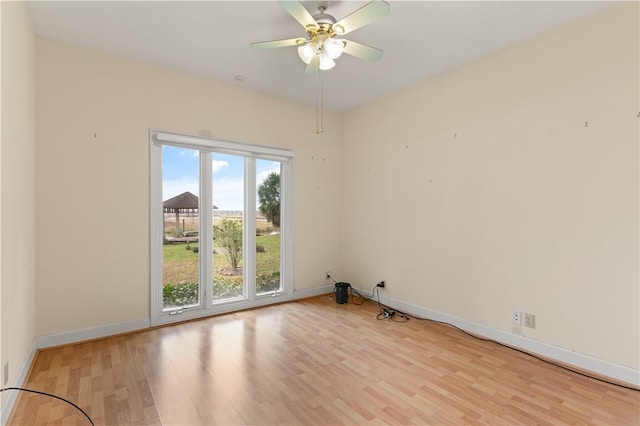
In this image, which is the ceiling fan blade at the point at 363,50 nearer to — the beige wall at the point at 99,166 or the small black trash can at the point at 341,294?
the beige wall at the point at 99,166

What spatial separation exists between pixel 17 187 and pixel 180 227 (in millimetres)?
1503

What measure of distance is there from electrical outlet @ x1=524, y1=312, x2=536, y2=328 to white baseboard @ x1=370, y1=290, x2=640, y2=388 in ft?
0.39

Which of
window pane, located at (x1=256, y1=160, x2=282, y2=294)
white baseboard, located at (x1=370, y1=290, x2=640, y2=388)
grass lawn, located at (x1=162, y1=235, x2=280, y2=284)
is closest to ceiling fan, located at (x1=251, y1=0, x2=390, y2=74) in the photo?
window pane, located at (x1=256, y1=160, x2=282, y2=294)

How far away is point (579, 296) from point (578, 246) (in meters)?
0.40

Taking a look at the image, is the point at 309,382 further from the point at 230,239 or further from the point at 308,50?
the point at 308,50

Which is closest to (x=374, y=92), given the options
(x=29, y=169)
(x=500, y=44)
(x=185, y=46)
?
(x=500, y=44)

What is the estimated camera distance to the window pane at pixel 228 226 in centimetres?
372

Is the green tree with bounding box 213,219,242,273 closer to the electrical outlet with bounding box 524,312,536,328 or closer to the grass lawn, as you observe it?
the grass lawn

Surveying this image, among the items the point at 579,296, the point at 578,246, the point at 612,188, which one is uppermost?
the point at 612,188

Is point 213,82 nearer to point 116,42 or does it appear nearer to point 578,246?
point 116,42

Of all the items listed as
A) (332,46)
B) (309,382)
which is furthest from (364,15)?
(309,382)

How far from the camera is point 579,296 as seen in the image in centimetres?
244

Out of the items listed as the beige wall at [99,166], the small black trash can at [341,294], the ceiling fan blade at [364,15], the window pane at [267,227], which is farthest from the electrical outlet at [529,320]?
the beige wall at [99,166]

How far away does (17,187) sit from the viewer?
2070 millimetres
